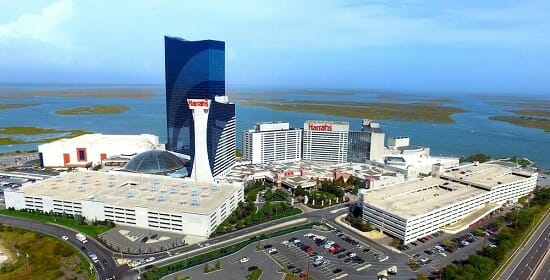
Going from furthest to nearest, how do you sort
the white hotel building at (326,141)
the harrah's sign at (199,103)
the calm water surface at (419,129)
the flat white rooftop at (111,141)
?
the calm water surface at (419,129) → the flat white rooftop at (111,141) → the white hotel building at (326,141) → the harrah's sign at (199,103)

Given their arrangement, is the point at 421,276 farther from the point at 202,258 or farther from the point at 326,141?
the point at 326,141

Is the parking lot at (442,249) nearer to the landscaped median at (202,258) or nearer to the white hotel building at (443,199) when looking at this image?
the white hotel building at (443,199)

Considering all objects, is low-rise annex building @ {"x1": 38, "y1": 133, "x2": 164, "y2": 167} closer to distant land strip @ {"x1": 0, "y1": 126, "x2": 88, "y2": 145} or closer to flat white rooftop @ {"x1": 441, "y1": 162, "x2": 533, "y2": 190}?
distant land strip @ {"x1": 0, "y1": 126, "x2": 88, "y2": 145}

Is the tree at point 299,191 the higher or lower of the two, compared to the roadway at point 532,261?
higher

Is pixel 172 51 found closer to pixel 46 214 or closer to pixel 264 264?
pixel 46 214

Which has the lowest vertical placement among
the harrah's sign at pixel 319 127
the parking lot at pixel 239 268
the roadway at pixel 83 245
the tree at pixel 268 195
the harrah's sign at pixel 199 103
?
the roadway at pixel 83 245

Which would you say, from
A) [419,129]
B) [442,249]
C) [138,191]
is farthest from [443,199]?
[419,129]

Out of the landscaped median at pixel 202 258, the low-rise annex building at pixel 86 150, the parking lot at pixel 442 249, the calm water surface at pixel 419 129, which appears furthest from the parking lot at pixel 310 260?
the calm water surface at pixel 419 129

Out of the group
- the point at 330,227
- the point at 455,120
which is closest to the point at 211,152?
the point at 330,227
